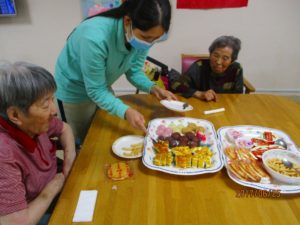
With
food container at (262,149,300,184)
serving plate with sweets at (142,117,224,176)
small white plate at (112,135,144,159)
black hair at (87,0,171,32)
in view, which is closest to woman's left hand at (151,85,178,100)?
serving plate with sweets at (142,117,224,176)

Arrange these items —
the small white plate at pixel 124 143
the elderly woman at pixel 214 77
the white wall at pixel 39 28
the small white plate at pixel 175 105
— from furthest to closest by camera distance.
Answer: the white wall at pixel 39 28 < the elderly woman at pixel 214 77 < the small white plate at pixel 175 105 < the small white plate at pixel 124 143

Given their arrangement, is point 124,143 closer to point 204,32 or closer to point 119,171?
point 119,171

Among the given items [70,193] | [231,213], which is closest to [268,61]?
[231,213]

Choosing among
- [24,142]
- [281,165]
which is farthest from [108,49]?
[281,165]

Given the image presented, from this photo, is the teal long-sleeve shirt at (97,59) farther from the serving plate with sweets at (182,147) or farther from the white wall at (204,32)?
the white wall at (204,32)

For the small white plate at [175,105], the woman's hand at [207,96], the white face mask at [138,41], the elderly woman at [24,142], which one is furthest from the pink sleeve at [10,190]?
the woman's hand at [207,96]

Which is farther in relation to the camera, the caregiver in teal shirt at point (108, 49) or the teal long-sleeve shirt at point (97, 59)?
the teal long-sleeve shirt at point (97, 59)

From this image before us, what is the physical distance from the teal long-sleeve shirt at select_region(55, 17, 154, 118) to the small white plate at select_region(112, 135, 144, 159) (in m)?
0.11

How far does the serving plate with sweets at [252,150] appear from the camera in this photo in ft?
3.03

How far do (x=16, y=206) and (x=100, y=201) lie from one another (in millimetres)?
250

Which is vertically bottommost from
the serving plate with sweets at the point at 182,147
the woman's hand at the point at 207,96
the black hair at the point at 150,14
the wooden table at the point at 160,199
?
the wooden table at the point at 160,199

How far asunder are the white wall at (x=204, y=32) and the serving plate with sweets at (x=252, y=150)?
176 centimetres

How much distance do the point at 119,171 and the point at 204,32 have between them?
2189 millimetres

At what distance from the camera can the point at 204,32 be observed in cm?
276
